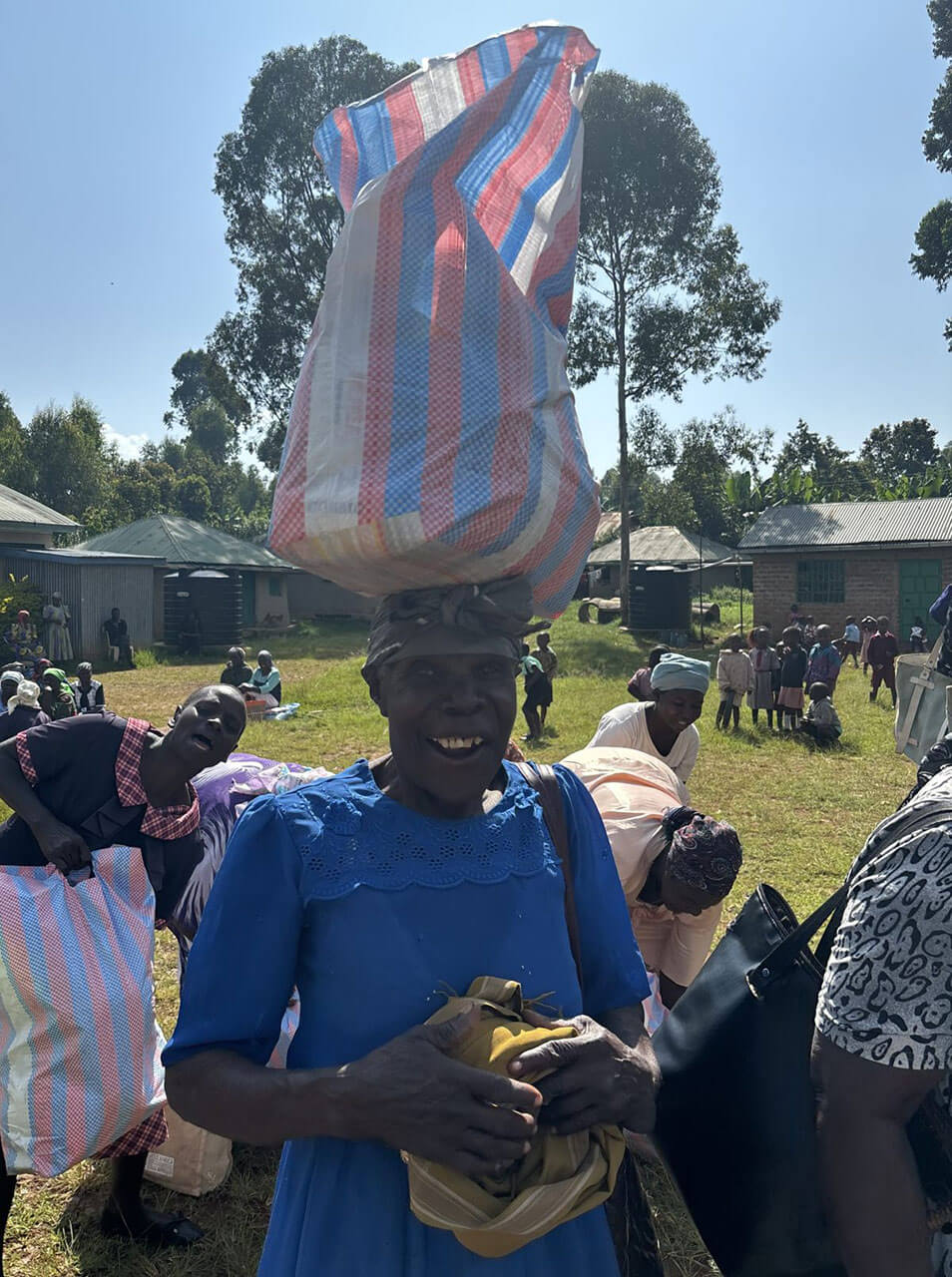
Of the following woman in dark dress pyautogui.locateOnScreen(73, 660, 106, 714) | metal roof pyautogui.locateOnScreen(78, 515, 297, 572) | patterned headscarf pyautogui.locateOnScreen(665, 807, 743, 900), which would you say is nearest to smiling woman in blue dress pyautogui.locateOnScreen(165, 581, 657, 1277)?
patterned headscarf pyautogui.locateOnScreen(665, 807, 743, 900)

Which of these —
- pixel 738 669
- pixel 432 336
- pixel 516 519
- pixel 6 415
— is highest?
pixel 6 415

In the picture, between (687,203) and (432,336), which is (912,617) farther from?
(432,336)

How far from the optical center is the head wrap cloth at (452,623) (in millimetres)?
1417

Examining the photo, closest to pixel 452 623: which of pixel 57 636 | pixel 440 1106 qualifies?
pixel 440 1106

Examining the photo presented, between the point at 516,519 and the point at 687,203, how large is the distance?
26.6 metres

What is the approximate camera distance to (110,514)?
4500cm

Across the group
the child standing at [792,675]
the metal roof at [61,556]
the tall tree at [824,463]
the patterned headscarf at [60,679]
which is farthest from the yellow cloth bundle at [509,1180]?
the tall tree at [824,463]

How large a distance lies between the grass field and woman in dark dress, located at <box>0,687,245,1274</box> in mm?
159

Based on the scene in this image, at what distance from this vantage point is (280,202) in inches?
1117

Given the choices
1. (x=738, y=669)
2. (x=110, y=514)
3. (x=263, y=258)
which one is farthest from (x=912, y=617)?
(x=110, y=514)

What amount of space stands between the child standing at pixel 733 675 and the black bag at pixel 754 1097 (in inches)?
418

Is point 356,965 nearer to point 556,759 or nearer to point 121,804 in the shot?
point 121,804

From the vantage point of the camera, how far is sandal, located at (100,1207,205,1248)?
277 centimetres

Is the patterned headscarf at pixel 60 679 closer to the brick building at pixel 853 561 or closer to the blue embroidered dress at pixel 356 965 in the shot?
the blue embroidered dress at pixel 356 965
